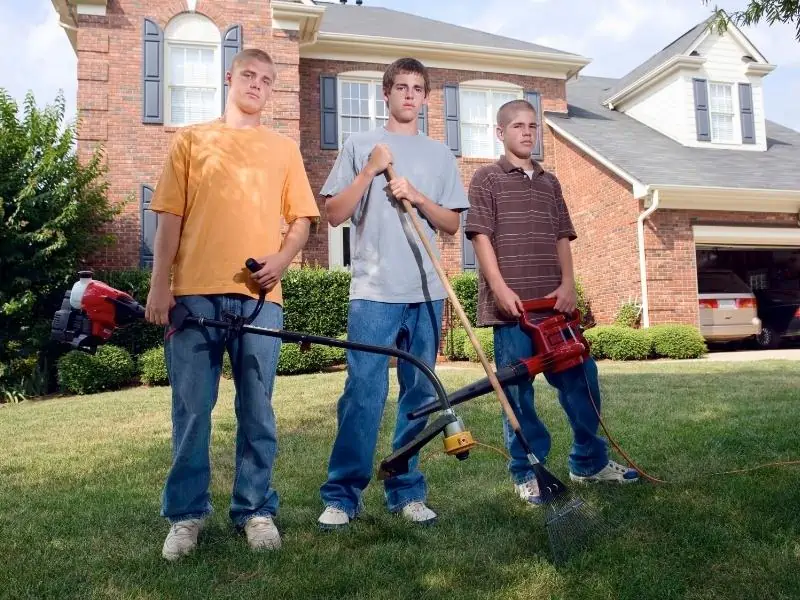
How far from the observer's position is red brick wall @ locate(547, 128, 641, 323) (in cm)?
1297

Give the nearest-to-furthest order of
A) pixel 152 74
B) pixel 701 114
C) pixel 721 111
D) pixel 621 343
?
1. pixel 621 343
2. pixel 152 74
3. pixel 701 114
4. pixel 721 111

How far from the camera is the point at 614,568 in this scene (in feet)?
7.64

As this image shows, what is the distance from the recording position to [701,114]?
→ 603 inches

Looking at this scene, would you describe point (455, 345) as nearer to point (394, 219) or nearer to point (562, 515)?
point (394, 219)

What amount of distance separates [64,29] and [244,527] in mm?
12739

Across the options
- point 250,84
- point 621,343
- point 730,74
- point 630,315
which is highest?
point 730,74

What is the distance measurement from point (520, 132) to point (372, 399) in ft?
4.93

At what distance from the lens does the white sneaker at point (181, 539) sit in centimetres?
256

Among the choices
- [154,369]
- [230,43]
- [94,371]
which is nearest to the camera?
[94,371]

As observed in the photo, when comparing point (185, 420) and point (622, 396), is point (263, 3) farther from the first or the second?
point (185, 420)

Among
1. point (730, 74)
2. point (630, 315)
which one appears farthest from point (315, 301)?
point (730, 74)

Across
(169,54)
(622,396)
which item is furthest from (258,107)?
(169,54)

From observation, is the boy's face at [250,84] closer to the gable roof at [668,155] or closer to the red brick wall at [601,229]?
the gable roof at [668,155]

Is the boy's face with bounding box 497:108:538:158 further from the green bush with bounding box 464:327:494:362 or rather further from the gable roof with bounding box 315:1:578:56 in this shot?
the gable roof with bounding box 315:1:578:56
